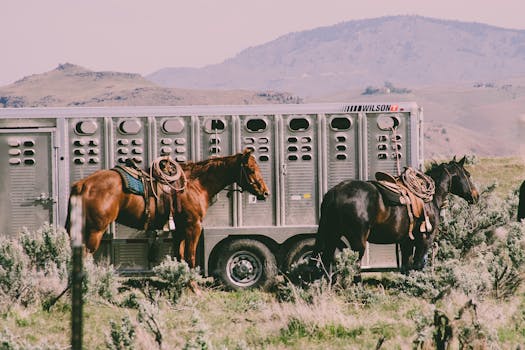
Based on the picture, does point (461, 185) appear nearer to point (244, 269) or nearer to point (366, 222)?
point (366, 222)

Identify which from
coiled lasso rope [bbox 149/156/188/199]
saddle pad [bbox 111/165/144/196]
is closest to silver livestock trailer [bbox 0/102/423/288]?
coiled lasso rope [bbox 149/156/188/199]

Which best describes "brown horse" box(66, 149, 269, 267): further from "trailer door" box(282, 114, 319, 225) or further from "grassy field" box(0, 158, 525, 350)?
"grassy field" box(0, 158, 525, 350)

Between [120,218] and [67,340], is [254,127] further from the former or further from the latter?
[67,340]

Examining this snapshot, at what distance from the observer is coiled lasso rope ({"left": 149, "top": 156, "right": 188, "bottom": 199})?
13211mm

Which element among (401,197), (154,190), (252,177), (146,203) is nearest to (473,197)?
(401,197)

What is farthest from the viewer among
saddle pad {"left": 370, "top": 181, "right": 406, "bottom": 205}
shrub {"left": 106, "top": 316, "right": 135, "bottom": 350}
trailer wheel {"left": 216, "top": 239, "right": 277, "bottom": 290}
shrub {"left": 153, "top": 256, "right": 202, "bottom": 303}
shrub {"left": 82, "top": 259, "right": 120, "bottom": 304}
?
trailer wheel {"left": 216, "top": 239, "right": 277, "bottom": 290}

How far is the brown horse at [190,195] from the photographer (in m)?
12.8

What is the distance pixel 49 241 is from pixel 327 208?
3955 millimetres

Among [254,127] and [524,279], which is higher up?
[254,127]

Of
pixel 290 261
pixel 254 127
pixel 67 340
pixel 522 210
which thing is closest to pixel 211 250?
pixel 290 261

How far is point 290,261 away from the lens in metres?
13.6

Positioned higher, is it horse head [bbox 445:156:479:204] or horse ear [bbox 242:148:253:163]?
horse ear [bbox 242:148:253:163]

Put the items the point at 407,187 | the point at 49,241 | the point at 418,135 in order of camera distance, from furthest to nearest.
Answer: the point at 418,135 → the point at 407,187 → the point at 49,241

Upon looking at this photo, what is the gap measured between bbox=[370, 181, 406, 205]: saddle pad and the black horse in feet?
0.21
